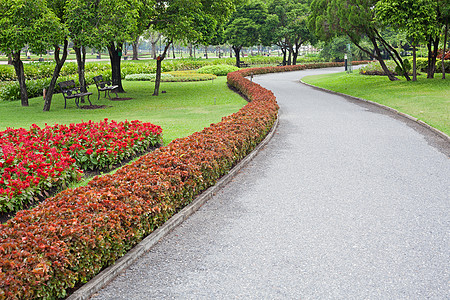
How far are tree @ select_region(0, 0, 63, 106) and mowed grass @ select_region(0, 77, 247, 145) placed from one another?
108 inches

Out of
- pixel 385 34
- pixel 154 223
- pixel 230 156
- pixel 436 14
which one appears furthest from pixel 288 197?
pixel 385 34

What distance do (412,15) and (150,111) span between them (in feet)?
46.9

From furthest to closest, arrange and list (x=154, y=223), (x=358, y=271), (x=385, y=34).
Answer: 1. (x=385, y=34)
2. (x=154, y=223)
3. (x=358, y=271)

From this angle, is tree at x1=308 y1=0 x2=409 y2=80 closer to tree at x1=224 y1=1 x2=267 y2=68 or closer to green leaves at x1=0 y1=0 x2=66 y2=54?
green leaves at x1=0 y1=0 x2=66 y2=54

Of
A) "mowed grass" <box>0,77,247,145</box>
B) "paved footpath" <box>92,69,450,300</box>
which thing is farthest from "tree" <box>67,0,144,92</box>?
"paved footpath" <box>92,69,450,300</box>

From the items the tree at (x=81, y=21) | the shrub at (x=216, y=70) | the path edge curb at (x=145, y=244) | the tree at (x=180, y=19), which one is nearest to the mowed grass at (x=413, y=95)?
the path edge curb at (x=145, y=244)

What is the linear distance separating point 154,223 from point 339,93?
20120 millimetres

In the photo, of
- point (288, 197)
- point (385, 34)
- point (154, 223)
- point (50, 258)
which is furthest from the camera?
point (385, 34)

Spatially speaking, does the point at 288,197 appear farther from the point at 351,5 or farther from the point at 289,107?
the point at 351,5

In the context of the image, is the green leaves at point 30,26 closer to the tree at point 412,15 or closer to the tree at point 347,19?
the tree at point 412,15

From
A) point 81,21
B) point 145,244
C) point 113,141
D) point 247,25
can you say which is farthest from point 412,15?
point 247,25

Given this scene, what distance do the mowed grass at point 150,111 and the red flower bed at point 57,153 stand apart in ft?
4.96

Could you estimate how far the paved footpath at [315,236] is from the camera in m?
4.19

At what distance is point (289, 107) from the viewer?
730 inches
